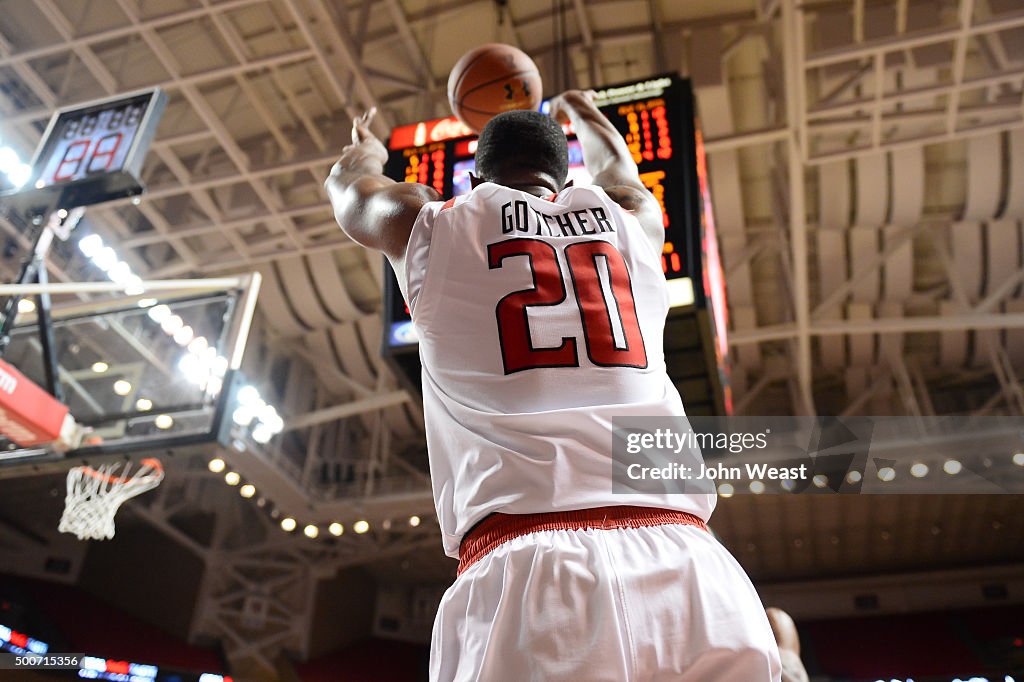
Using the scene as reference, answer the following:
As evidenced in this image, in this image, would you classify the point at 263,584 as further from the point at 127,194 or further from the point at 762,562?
the point at 127,194

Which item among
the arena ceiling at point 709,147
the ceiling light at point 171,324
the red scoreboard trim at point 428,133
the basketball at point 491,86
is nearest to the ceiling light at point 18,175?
the arena ceiling at point 709,147

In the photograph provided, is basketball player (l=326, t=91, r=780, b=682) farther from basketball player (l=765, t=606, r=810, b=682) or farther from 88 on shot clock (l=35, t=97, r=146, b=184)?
88 on shot clock (l=35, t=97, r=146, b=184)

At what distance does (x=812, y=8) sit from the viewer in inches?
335

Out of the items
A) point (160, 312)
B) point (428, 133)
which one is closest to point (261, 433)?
point (160, 312)

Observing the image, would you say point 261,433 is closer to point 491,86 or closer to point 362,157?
point 491,86

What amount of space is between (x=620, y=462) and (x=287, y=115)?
9143 millimetres

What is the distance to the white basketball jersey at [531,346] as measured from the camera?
1287 mm

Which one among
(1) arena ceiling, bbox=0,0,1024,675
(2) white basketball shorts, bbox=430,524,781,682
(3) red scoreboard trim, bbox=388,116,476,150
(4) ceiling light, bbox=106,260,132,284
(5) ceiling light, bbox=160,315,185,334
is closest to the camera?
(2) white basketball shorts, bbox=430,524,781,682

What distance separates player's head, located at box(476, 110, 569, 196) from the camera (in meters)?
1.77

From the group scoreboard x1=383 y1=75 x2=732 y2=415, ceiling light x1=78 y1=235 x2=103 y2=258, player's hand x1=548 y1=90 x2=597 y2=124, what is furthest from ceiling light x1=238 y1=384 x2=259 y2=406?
player's hand x1=548 y1=90 x2=597 y2=124

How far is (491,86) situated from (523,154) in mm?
2753

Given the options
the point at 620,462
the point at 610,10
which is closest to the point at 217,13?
the point at 610,10

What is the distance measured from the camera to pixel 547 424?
4.27 ft

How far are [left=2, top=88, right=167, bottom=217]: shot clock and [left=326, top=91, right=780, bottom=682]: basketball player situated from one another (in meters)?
4.62
